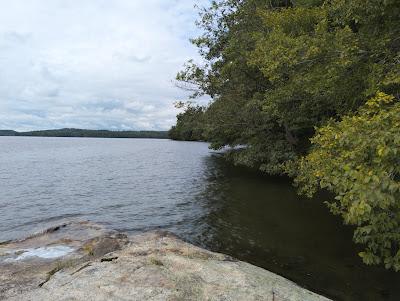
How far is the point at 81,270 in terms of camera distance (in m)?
8.12

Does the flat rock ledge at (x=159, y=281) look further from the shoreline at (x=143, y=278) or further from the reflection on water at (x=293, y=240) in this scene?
the reflection on water at (x=293, y=240)

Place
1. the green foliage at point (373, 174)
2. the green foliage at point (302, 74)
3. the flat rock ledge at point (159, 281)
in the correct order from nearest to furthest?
the green foliage at point (373, 174)
the flat rock ledge at point (159, 281)
the green foliage at point (302, 74)

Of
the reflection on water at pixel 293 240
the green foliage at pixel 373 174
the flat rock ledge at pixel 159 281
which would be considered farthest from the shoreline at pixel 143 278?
the reflection on water at pixel 293 240

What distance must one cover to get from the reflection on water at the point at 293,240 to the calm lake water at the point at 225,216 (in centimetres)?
3

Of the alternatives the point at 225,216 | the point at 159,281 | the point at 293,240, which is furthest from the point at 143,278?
the point at 225,216

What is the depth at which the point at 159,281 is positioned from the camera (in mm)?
7336

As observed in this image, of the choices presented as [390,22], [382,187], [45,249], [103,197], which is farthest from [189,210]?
[382,187]

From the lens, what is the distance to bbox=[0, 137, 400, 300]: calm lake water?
1127cm

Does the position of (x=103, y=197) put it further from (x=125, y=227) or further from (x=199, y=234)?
(x=199, y=234)

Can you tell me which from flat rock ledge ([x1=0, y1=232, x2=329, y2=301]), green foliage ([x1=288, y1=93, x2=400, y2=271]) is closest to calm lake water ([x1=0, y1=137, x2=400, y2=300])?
flat rock ledge ([x1=0, y1=232, x2=329, y2=301])

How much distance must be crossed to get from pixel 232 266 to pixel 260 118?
20.1 metres

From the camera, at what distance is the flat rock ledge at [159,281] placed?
682cm

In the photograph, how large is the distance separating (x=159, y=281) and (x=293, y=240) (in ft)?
28.3

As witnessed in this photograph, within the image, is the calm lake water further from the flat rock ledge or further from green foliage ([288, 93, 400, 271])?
green foliage ([288, 93, 400, 271])
